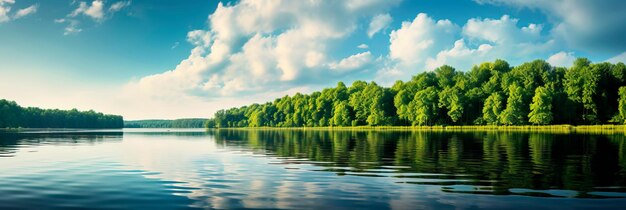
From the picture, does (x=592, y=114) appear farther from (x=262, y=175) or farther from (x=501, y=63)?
(x=262, y=175)

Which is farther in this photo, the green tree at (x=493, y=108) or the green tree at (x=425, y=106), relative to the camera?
the green tree at (x=425, y=106)

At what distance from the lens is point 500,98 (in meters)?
121

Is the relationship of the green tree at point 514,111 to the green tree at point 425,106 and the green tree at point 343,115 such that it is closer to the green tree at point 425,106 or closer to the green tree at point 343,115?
the green tree at point 425,106

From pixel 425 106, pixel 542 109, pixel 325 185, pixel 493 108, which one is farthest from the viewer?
pixel 425 106

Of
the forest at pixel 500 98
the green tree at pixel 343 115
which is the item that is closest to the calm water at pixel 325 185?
the forest at pixel 500 98

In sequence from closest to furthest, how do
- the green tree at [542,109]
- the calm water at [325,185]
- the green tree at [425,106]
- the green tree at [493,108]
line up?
1. the calm water at [325,185]
2. the green tree at [542,109]
3. the green tree at [493,108]
4. the green tree at [425,106]

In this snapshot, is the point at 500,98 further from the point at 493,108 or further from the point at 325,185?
the point at 325,185

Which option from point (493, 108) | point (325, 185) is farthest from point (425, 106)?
point (325, 185)

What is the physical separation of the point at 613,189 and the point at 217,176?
16405 millimetres

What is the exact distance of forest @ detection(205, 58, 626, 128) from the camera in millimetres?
113562

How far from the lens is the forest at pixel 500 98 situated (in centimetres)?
11356

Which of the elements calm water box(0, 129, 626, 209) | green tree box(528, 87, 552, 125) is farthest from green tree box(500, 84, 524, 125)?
calm water box(0, 129, 626, 209)

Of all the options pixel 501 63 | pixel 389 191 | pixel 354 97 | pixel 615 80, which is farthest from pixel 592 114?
pixel 389 191

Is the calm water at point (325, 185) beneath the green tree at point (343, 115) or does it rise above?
beneath
